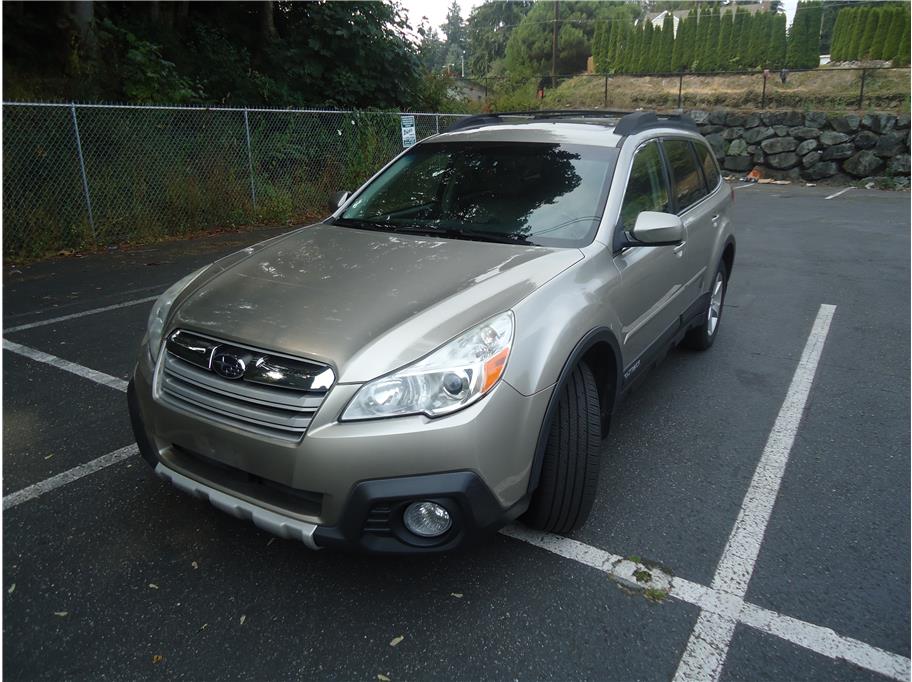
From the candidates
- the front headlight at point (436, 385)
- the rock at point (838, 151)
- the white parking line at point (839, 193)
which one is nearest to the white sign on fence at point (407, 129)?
the front headlight at point (436, 385)

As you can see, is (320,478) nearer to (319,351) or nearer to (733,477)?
(319,351)

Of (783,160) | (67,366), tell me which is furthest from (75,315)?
(783,160)

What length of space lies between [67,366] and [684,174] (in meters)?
4.40

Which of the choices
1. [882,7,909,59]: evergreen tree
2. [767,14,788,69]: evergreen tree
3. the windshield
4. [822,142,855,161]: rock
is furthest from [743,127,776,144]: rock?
the windshield

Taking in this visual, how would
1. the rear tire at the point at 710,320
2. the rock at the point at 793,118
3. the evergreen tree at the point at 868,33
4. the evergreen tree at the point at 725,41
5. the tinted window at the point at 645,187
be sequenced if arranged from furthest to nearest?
the evergreen tree at the point at 725,41 < the evergreen tree at the point at 868,33 < the rock at the point at 793,118 < the rear tire at the point at 710,320 < the tinted window at the point at 645,187

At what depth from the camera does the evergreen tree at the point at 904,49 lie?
84.6 ft

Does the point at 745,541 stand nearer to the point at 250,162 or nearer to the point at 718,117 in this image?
the point at 250,162

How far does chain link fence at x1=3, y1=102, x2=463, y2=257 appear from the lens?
27.5 ft

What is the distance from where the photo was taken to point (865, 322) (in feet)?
19.7

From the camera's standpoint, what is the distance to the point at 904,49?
25.9 meters

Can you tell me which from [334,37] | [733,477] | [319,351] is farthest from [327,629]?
[334,37]

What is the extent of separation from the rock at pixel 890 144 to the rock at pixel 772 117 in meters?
3.07

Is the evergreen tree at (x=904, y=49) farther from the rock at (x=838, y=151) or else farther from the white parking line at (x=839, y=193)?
the white parking line at (x=839, y=193)

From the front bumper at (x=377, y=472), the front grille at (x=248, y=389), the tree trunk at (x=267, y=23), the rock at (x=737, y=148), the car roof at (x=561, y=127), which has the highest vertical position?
the tree trunk at (x=267, y=23)
